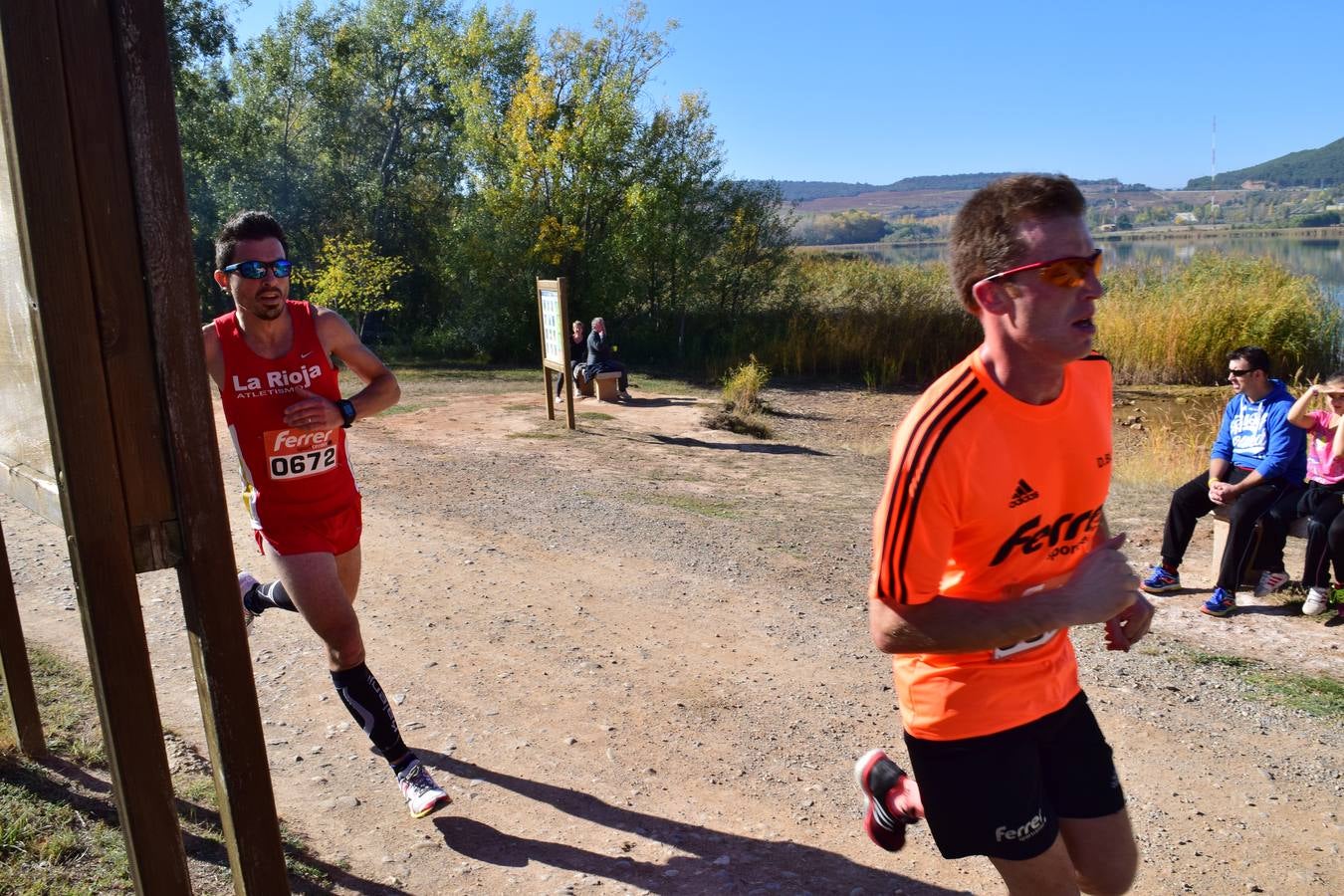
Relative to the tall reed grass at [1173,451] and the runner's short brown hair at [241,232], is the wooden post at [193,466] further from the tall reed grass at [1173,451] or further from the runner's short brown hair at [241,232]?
the tall reed grass at [1173,451]

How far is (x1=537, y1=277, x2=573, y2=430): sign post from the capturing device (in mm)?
13094

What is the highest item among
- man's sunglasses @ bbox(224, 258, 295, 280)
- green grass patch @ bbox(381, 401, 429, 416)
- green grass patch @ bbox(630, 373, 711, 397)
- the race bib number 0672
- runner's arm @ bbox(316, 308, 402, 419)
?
man's sunglasses @ bbox(224, 258, 295, 280)

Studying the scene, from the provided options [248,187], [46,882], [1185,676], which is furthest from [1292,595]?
[248,187]

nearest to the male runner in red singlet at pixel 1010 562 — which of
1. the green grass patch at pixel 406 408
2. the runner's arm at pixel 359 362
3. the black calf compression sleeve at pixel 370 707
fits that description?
the black calf compression sleeve at pixel 370 707

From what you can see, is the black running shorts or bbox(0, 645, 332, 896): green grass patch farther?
bbox(0, 645, 332, 896): green grass patch

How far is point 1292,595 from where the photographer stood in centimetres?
672

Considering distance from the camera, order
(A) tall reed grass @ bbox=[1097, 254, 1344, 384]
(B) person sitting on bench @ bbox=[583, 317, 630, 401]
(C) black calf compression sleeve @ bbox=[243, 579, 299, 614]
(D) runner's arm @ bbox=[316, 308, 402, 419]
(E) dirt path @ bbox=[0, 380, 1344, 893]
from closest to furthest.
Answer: (E) dirt path @ bbox=[0, 380, 1344, 893] < (D) runner's arm @ bbox=[316, 308, 402, 419] < (C) black calf compression sleeve @ bbox=[243, 579, 299, 614] < (B) person sitting on bench @ bbox=[583, 317, 630, 401] < (A) tall reed grass @ bbox=[1097, 254, 1344, 384]

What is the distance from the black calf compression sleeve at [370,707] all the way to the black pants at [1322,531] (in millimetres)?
5751

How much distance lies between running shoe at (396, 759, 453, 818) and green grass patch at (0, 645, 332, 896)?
0.38 meters

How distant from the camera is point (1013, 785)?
2322 mm

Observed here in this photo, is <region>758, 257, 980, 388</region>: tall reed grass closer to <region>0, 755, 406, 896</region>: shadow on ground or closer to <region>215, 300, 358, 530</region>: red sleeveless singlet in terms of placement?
<region>215, 300, 358, 530</region>: red sleeveless singlet

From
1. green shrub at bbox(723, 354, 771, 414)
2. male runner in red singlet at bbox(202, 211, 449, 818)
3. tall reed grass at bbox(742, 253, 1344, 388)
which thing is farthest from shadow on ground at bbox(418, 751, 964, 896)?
tall reed grass at bbox(742, 253, 1344, 388)

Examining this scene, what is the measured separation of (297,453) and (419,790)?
4.43ft

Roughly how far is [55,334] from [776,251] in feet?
77.1
